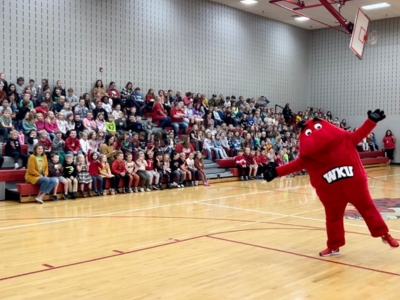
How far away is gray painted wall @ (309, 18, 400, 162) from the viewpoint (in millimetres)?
21391

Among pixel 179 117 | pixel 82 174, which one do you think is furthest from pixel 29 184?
pixel 179 117

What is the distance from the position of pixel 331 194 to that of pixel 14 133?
771cm

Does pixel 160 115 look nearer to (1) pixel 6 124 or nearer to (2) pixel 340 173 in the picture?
(1) pixel 6 124

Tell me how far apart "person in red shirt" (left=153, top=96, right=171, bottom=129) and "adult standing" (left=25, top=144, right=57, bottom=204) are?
5572mm

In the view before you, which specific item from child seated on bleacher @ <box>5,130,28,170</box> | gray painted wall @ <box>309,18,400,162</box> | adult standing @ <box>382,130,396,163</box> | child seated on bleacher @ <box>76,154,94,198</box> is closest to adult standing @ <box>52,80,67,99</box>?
child seated on bleacher @ <box>5,130,28,170</box>

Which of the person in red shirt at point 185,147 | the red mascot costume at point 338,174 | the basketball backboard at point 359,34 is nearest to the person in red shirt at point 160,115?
the person in red shirt at point 185,147

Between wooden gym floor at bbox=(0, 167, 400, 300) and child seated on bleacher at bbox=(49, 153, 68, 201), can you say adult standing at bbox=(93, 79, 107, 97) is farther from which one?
wooden gym floor at bbox=(0, 167, 400, 300)

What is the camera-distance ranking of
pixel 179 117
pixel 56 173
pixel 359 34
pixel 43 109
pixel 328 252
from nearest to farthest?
pixel 328 252
pixel 56 173
pixel 43 109
pixel 179 117
pixel 359 34

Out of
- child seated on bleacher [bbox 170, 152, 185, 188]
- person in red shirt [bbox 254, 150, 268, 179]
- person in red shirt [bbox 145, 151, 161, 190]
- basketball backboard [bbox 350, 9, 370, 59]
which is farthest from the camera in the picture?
→ basketball backboard [bbox 350, 9, 370, 59]

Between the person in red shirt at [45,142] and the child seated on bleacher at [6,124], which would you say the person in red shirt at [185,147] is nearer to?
the person in red shirt at [45,142]

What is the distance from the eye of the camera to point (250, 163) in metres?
14.9

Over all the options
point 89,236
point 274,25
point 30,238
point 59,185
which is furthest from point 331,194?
point 274,25

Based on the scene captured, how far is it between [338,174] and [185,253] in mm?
1936

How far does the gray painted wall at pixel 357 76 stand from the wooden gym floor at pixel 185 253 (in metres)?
13.6
